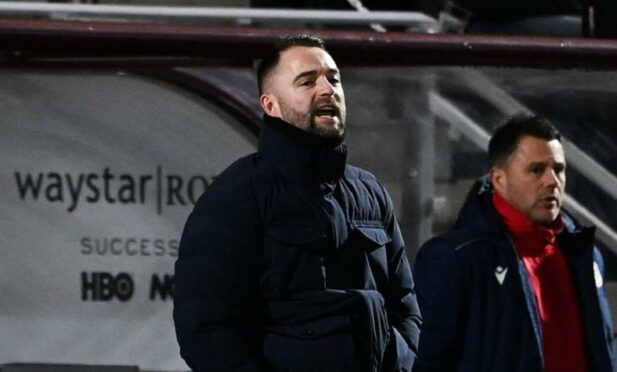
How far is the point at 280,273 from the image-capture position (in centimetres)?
305

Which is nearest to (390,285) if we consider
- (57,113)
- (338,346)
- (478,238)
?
(338,346)

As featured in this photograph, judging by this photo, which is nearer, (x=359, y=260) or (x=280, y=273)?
(x=280, y=273)

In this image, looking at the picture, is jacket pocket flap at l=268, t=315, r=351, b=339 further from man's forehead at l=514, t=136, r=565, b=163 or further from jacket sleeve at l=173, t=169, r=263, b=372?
man's forehead at l=514, t=136, r=565, b=163

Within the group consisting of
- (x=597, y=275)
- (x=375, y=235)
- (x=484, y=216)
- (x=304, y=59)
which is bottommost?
(x=597, y=275)

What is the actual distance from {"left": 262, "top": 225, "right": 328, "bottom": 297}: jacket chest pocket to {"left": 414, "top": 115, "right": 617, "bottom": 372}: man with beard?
3.37 ft

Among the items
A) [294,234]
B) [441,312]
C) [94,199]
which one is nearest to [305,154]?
[294,234]

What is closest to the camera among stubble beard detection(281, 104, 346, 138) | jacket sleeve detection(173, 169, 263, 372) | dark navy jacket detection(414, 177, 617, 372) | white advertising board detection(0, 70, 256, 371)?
jacket sleeve detection(173, 169, 263, 372)

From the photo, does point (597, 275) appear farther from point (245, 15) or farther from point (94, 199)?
point (94, 199)

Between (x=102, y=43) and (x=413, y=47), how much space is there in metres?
1.19

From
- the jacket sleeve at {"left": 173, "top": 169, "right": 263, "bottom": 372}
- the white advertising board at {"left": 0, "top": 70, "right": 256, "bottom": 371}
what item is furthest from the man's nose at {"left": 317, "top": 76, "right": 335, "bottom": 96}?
the white advertising board at {"left": 0, "top": 70, "right": 256, "bottom": 371}

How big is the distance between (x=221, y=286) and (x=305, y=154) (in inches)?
14.5

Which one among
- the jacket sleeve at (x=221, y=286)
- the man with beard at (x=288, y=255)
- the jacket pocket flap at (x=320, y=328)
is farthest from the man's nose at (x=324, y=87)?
the jacket pocket flap at (x=320, y=328)

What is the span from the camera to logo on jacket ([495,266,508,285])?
13.2ft

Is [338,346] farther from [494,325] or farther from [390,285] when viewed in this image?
[494,325]
